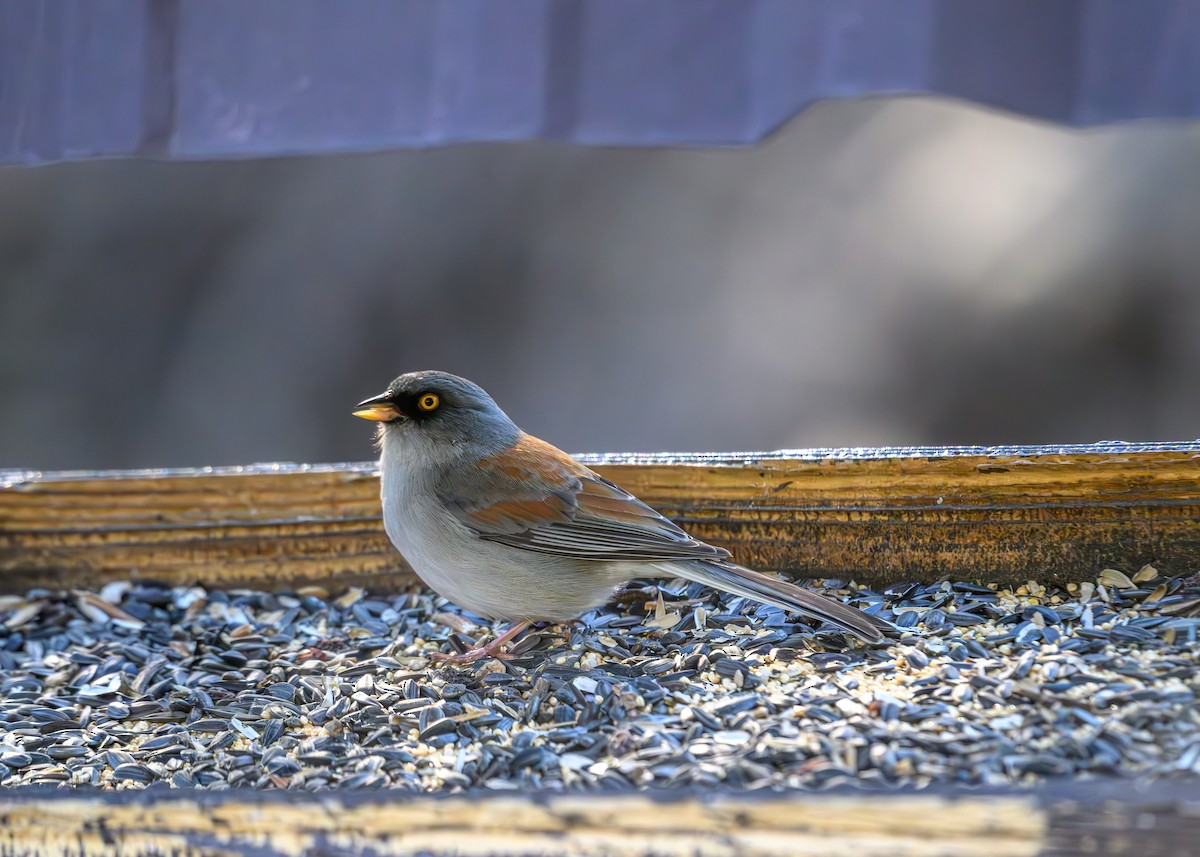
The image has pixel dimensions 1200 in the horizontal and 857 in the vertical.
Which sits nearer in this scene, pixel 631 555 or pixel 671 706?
pixel 671 706

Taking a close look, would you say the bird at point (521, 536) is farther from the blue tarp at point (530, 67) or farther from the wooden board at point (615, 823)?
the wooden board at point (615, 823)

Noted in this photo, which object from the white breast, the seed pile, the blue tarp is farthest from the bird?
the blue tarp

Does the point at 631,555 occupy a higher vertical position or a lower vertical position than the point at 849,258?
lower

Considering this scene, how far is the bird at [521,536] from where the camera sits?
111 inches

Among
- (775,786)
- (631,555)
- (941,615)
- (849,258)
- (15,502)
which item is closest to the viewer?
(775,786)

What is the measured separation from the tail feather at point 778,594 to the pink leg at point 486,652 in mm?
427

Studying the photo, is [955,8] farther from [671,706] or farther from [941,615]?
[671,706]

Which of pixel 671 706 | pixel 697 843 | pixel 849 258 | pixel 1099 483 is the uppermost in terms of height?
pixel 849 258

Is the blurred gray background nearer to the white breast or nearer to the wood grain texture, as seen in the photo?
the wood grain texture

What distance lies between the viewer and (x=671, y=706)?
2.33m

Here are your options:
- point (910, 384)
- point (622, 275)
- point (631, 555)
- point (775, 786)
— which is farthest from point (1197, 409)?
point (775, 786)

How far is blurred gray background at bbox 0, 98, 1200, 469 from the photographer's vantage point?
6164 mm

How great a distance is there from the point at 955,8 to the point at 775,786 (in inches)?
72.2

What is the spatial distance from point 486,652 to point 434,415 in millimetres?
691
